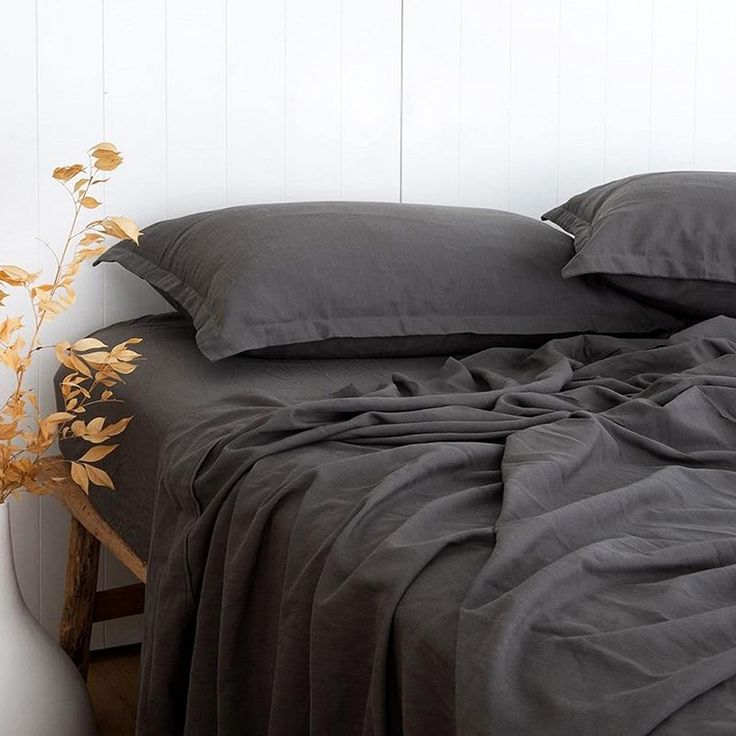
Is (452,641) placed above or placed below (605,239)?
below

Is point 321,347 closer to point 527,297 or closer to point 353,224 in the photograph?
point 353,224

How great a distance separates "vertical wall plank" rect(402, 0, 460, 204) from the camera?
97.5 inches

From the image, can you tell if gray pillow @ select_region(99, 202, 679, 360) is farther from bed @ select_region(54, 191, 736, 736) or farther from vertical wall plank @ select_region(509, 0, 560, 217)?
vertical wall plank @ select_region(509, 0, 560, 217)

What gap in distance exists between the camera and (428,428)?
4.41 ft

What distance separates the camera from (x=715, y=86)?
2.83m

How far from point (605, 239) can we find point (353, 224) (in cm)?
44

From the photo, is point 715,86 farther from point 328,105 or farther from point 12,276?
point 12,276

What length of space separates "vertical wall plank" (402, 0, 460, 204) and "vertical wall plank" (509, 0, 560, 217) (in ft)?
0.49

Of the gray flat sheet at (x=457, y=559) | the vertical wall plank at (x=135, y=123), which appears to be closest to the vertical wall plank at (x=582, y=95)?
the vertical wall plank at (x=135, y=123)

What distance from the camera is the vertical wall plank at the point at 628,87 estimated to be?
269cm

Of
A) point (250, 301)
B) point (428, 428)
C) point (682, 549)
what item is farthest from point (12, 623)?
point (682, 549)

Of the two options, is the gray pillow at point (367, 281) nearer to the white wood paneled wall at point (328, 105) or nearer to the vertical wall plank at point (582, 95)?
the white wood paneled wall at point (328, 105)

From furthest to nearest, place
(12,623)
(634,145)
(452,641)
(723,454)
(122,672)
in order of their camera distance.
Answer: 1. (634,145)
2. (122,672)
3. (12,623)
4. (723,454)
5. (452,641)

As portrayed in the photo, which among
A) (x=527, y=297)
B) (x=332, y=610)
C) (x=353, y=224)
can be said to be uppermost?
(x=353, y=224)
